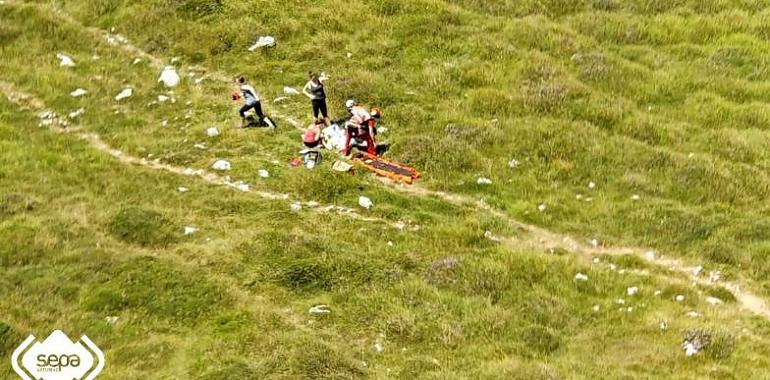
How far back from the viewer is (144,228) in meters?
20.0

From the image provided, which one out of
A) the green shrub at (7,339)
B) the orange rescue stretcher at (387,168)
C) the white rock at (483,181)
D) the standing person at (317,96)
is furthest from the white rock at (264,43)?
the green shrub at (7,339)

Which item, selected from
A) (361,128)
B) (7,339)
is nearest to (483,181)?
(361,128)

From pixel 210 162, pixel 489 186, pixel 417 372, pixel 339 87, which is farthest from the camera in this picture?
pixel 339 87

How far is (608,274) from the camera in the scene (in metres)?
17.6

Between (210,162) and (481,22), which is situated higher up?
(481,22)

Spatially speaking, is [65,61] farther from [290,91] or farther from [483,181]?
[483,181]

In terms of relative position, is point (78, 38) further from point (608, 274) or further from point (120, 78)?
point (608, 274)

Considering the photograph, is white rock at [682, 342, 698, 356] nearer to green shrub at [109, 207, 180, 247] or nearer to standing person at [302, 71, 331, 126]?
green shrub at [109, 207, 180, 247]

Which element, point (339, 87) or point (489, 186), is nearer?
point (489, 186)

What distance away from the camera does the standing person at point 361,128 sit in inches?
903

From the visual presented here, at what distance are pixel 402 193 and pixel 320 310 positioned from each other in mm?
5545

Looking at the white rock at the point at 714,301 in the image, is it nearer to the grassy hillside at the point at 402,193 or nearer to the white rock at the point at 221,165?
the grassy hillside at the point at 402,193

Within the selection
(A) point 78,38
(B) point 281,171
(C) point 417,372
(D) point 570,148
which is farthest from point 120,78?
(C) point 417,372

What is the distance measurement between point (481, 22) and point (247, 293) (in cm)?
1563
